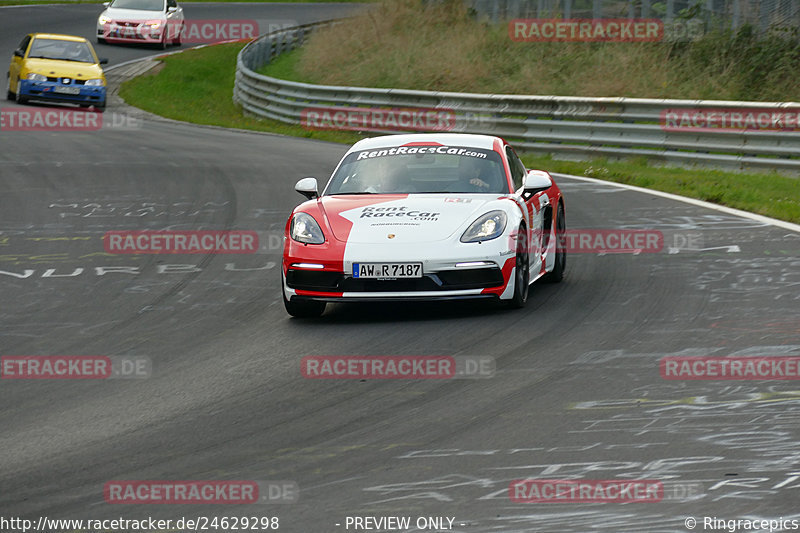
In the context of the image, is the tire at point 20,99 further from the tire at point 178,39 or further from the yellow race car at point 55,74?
the tire at point 178,39

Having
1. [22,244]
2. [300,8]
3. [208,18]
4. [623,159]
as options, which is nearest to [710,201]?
[623,159]

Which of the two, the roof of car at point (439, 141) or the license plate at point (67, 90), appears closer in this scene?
the roof of car at point (439, 141)

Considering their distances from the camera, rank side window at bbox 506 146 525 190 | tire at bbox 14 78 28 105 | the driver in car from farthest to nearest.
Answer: tire at bbox 14 78 28 105 < side window at bbox 506 146 525 190 < the driver in car

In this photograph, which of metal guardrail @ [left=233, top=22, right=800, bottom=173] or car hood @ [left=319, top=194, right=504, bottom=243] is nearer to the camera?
car hood @ [left=319, top=194, right=504, bottom=243]

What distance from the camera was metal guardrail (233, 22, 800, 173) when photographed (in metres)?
18.1

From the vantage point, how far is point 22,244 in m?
12.5

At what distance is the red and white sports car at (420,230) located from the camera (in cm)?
884

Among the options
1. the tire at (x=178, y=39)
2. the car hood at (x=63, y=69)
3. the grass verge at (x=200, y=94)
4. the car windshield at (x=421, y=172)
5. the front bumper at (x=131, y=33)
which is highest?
the car windshield at (x=421, y=172)

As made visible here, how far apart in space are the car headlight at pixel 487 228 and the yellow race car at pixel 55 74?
19.8 meters

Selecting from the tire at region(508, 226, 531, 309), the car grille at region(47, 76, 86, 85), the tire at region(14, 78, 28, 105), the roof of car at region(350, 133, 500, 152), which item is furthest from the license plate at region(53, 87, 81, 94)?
the tire at region(508, 226, 531, 309)

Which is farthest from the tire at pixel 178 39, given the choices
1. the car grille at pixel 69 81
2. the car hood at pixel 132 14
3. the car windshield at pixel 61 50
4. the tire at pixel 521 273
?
the tire at pixel 521 273

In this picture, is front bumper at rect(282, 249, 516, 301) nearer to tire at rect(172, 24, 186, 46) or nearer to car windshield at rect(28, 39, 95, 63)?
car windshield at rect(28, 39, 95, 63)

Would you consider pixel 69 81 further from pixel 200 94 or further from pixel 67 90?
pixel 200 94

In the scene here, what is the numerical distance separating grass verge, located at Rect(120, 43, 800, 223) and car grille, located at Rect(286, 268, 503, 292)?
576 cm
